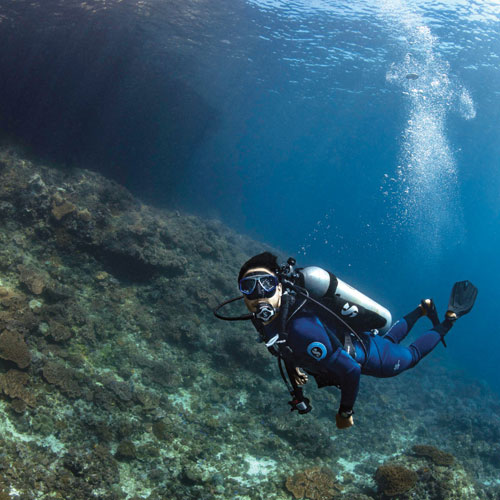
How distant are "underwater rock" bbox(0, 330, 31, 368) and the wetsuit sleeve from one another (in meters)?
6.52

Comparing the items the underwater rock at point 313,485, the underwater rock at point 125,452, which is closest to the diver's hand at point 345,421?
the underwater rock at point 313,485

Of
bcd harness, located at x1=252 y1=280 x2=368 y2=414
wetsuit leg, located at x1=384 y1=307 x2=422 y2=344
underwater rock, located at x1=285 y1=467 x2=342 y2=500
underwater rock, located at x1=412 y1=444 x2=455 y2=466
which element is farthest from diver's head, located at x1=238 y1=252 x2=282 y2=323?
underwater rock, located at x1=412 y1=444 x2=455 y2=466

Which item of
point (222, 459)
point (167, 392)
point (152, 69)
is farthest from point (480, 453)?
point (152, 69)

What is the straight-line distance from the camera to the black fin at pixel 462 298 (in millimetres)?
5258

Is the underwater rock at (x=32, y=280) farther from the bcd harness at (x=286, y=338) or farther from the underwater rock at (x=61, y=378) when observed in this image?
the bcd harness at (x=286, y=338)

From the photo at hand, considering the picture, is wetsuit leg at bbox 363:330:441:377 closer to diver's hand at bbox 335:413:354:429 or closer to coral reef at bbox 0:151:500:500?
diver's hand at bbox 335:413:354:429

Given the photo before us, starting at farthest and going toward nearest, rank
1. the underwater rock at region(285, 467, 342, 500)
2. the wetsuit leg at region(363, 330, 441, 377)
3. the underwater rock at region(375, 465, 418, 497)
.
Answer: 1. the underwater rock at region(285, 467, 342, 500)
2. the underwater rock at region(375, 465, 418, 497)
3. the wetsuit leg at region(363, 330, 441, 377)

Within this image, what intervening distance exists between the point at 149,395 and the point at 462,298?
23.7 feet

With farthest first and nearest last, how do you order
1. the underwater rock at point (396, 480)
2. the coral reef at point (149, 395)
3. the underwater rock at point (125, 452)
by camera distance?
the underwater rock at point (396, 480) → the underwater rock at point (125, 452) → the coral reef at point (149, 395)

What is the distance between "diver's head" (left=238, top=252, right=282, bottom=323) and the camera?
337 cm

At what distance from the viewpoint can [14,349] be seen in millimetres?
6797

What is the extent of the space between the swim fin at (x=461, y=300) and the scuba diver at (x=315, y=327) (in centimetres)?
128

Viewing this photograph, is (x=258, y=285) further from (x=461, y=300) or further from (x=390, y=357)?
(x=461, y=300)

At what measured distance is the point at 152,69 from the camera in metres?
32.0
